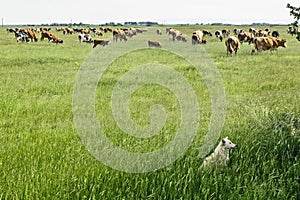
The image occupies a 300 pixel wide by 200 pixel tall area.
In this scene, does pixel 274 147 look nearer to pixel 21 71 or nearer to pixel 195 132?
pixel 195 132

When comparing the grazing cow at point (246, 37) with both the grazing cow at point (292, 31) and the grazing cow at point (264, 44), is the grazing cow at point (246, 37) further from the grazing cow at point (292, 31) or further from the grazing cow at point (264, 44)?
the grazing cow at point (292, 31)

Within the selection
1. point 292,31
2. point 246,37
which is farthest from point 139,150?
point 246,37

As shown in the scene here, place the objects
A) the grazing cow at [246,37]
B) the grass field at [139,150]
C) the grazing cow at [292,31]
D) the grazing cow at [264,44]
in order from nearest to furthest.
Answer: the grass field at [139,150]
the grazing cow at [292,31]
the grazing cow at [264,44]
the grazing cow at [246,37]

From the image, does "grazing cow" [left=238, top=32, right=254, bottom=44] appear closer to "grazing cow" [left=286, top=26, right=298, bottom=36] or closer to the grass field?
the grass field

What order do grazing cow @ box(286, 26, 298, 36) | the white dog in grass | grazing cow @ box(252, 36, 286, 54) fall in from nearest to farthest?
the white dog in grass, grazing cow @ box(286, 26, 298, 36), grazing cow @ box(252, 36, 286, 54)

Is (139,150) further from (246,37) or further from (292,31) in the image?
(246,37)

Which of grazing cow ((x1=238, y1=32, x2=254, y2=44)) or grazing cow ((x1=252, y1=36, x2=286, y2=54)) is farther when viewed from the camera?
grazing cow ((x1=238, y1=32, x2=254, y2=44))

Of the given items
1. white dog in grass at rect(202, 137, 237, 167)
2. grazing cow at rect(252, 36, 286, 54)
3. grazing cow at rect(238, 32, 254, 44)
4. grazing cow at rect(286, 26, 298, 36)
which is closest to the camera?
white dog in grass at rect(202, 137, 237, 167)

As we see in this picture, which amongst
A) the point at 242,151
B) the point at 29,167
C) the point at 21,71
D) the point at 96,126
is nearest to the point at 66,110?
the point at 96,126

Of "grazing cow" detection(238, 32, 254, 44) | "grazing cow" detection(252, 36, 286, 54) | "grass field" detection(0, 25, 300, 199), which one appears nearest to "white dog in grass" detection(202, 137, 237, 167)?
"grass field" detection(0, 25, 300, 199)

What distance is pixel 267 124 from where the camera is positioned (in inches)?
234

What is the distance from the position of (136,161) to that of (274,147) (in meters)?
1.83

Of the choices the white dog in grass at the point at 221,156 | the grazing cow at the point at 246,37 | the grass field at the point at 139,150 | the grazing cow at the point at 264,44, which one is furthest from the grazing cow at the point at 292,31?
the grazing cow at the point at 246,37

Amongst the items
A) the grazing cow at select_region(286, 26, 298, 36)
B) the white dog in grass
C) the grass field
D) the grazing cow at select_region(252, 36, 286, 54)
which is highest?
the grazing cow at select_region(286, 26, 298, 36)
